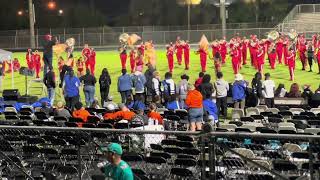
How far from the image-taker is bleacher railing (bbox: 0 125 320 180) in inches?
321

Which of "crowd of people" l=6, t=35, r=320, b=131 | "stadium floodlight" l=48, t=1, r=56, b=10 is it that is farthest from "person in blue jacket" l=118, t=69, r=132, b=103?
"stadium floodlight" l=48, t=1, r=56, b=10

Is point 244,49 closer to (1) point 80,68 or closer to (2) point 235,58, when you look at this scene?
(2) point 235,58

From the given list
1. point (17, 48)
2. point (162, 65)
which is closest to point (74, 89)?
point (162, 65)

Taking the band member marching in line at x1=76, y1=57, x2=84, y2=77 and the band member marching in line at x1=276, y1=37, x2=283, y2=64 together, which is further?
the band member marching in line at x1=276, y1=37, x2=283, y2=64

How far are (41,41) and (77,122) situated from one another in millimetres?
45855

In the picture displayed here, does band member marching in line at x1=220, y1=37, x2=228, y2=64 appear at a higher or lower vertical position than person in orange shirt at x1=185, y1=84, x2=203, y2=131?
higher

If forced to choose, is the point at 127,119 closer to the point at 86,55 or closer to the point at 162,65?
A: the point at 86,55

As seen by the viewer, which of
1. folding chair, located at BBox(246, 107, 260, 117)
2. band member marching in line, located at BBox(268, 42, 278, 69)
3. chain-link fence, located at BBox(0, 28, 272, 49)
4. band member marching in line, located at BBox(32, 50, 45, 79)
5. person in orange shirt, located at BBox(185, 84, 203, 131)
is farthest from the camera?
chain-link fence, located at BBox(0, 28, 272, 49)

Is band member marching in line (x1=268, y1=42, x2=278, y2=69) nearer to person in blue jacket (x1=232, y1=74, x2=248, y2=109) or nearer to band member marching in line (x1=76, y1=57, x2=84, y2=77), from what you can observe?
band member marching in line (x1=76, y1=57, x2=84, y2=77)

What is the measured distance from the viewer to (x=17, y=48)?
2325 inches

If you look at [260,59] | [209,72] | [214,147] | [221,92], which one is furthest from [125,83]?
[214,147]

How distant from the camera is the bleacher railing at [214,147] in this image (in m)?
8.15

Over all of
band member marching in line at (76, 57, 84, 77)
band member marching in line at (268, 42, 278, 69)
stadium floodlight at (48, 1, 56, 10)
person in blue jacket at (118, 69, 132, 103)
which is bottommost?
person in blue jacket at (118, 69, 132, 103)

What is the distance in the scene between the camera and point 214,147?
8.41m
